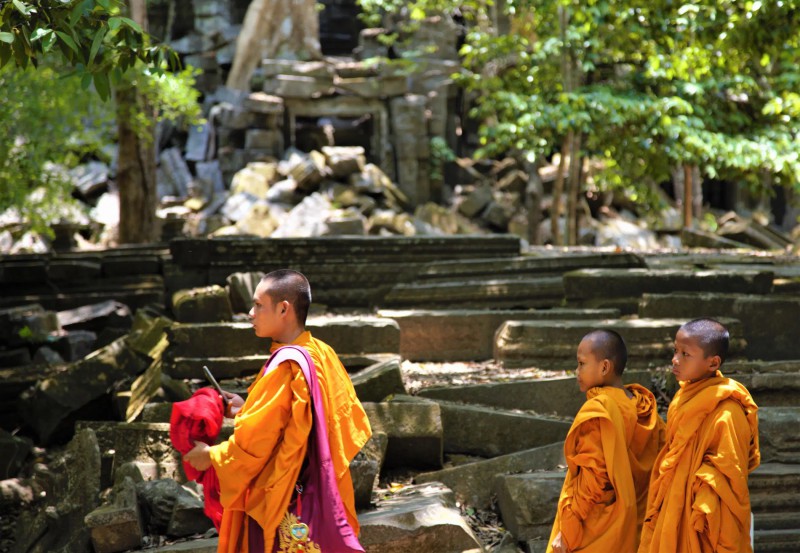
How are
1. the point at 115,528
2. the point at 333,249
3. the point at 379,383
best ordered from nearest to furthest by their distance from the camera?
1. the point at 115,528
2. the point at 379,383
3. the point at 333,249

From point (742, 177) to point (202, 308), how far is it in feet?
37.5

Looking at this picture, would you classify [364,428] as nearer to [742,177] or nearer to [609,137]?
[609,137]

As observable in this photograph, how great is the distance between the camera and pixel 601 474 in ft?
10.4

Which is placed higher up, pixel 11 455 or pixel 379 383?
pixel 379 383

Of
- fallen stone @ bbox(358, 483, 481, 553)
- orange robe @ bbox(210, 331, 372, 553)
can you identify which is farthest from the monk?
fallen stone @ bbox(358, 483, 481, 553)

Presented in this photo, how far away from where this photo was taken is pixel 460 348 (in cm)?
667

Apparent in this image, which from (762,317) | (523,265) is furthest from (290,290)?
(523,265)

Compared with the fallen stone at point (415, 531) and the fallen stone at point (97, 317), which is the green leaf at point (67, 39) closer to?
the fallen stone at point (415, 531)

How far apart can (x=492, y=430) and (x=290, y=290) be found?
7.86 ft

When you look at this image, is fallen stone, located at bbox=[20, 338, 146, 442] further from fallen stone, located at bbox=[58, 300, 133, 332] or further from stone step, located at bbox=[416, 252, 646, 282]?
stone step, located at bbox=[416, 252, 646, 282]

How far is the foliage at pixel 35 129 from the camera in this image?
10195mm

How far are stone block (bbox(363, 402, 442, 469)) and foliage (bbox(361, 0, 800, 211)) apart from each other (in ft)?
24.2

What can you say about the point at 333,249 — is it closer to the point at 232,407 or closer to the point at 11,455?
the point at 11,455

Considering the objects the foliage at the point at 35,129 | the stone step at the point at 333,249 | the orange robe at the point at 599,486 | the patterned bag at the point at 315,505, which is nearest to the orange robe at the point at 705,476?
the orange robe at the point at 599,486
